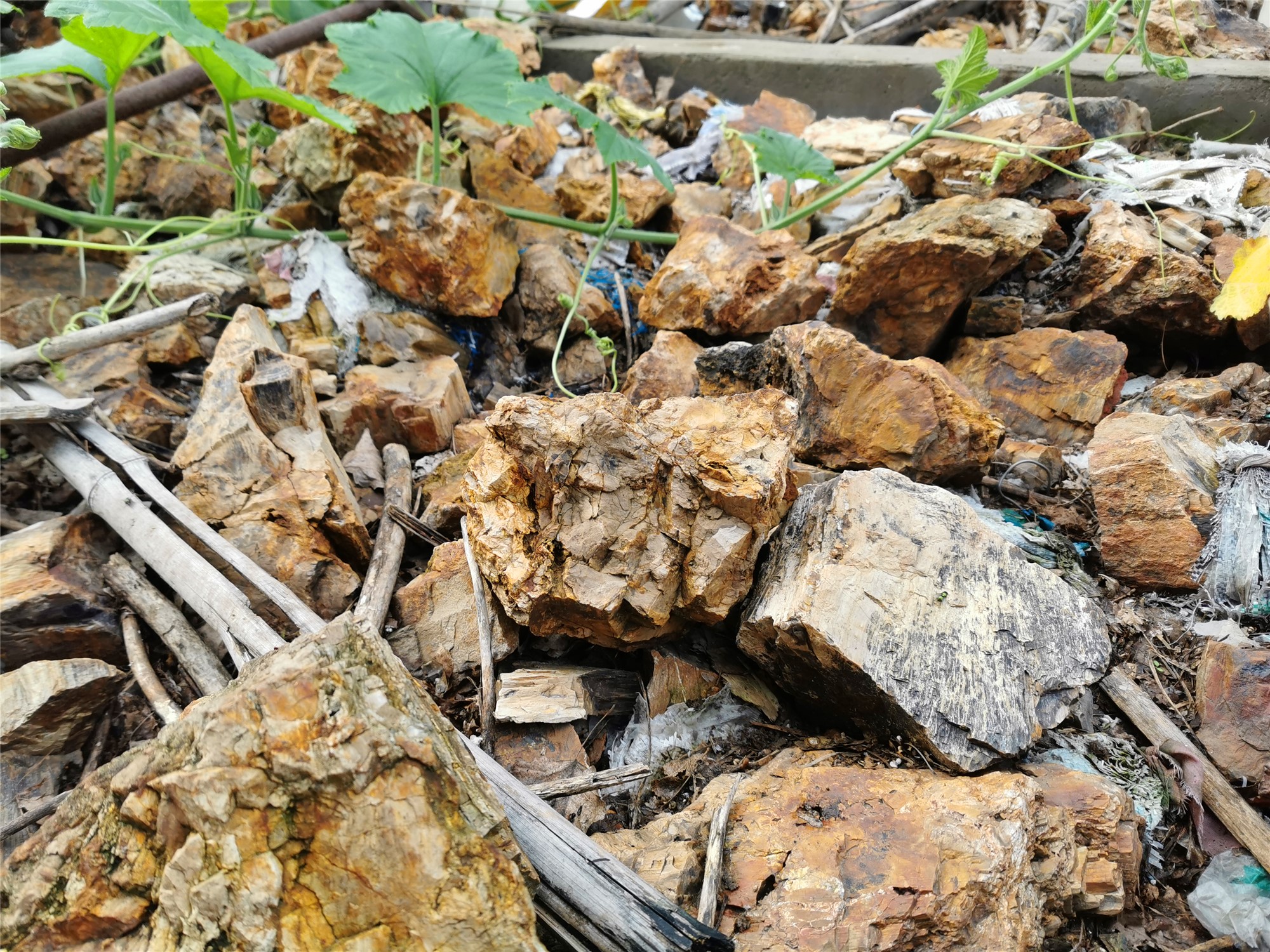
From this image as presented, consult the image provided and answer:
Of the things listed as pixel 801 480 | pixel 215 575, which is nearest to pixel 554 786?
pixel 215 575

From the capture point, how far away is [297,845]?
3.76 feet

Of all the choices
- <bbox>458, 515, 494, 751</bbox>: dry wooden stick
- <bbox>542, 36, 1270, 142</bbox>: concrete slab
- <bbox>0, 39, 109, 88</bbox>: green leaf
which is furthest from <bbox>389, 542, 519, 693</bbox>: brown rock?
<bbox>542, 36, 1270, 142</bbox>: concrete slab

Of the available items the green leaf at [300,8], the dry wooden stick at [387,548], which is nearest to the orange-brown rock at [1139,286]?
the dry wooden stick at [387,548]

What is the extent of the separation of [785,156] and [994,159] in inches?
31.8

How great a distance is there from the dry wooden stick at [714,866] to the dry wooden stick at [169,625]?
1.19 meters

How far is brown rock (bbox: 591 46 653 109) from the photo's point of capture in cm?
454

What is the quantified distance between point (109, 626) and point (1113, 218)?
3.60 meters

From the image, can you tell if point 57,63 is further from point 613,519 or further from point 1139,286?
point 1139,286

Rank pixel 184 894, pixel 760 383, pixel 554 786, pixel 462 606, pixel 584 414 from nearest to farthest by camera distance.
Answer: pixel 184 894
pixel 554 786
pixel 584 414
pixel 462 606
pixel 760 383

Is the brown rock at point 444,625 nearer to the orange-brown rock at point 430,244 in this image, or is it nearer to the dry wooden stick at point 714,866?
the dry wooden stick at point 714,866

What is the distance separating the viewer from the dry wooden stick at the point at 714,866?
1.46 m

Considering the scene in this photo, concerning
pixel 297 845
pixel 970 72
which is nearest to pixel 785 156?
pixel 970 72

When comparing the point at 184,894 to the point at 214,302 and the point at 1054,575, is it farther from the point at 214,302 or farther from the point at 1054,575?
the point at 214,302

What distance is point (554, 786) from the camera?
1.68 meters
